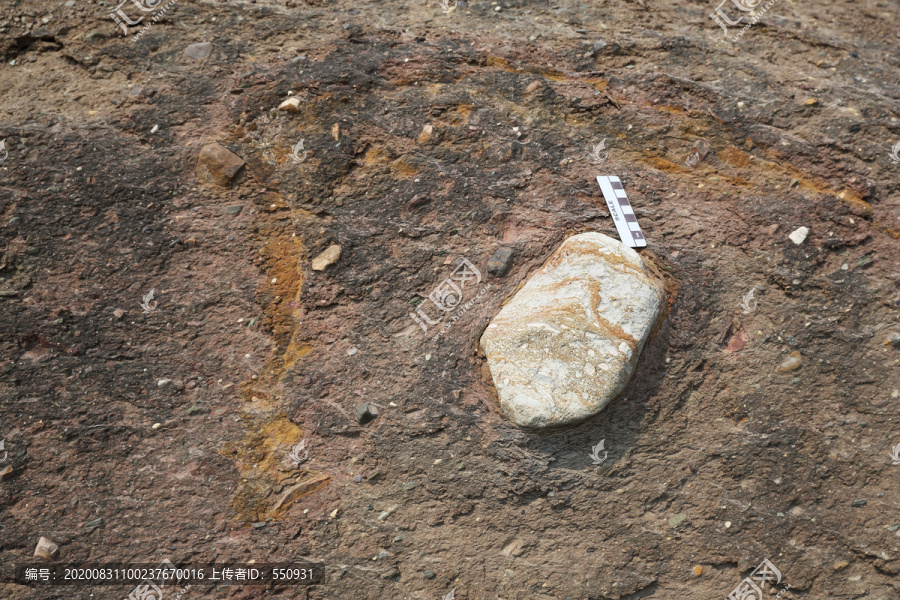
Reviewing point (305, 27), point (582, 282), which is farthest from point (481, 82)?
point (582, 282)

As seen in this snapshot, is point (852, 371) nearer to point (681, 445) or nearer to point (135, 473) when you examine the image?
point (681, 445)

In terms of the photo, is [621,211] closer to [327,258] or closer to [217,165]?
[327,258]

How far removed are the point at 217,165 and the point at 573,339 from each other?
2127 millimetres

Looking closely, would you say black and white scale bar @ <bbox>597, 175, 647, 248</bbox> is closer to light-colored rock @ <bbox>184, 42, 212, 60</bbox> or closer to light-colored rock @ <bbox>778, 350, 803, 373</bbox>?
light-colored rock @ <bbox>778, 350, 803, 373</bbox>

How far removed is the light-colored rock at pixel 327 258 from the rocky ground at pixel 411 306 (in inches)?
→ 1.3

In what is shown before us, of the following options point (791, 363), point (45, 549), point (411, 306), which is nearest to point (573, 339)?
point (411, 306)

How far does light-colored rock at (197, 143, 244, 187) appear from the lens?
3.07 m

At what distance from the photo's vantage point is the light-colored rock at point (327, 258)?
299 cm

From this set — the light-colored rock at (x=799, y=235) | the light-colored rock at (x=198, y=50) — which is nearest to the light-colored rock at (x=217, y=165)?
the light-colored rock at (x=198, y=50)

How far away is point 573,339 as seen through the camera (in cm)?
264

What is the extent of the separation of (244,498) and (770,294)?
2909 mm

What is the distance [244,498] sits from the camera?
106 inches

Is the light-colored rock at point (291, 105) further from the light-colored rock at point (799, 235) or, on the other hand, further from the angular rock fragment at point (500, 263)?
the light-colored rock at point (799, 235)

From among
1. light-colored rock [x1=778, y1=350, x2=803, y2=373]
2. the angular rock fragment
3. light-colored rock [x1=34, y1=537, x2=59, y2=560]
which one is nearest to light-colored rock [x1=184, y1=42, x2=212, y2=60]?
the angular rock fragment
